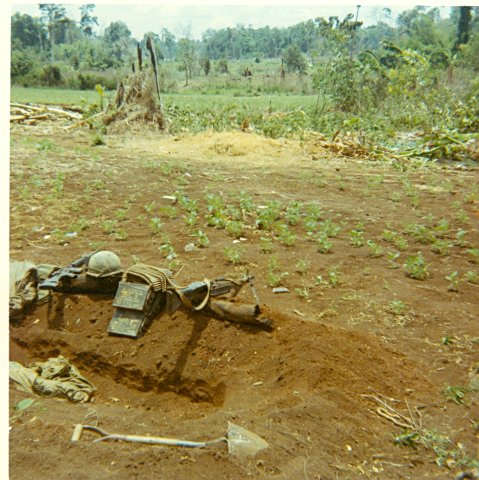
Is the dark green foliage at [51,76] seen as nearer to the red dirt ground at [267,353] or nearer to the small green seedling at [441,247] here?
the red dirt ground at [267,353]

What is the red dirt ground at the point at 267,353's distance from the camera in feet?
7.87

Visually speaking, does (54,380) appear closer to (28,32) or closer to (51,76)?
(28,32)

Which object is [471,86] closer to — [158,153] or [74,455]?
[158,153]

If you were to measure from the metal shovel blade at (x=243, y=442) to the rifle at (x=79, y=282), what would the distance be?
166 centimetres

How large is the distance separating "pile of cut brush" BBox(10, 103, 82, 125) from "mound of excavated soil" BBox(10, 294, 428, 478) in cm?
931

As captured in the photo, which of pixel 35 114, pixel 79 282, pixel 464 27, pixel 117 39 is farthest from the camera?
pixel 117 39

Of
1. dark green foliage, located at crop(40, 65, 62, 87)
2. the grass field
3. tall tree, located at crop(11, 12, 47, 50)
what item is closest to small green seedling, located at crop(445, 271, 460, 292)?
tall tree, located at crop(11, 12, 47, 50)

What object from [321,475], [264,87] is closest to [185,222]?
[321,475]

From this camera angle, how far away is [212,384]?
3.24m

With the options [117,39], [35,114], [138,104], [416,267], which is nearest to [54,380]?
[416,267]

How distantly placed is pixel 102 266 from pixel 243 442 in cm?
182

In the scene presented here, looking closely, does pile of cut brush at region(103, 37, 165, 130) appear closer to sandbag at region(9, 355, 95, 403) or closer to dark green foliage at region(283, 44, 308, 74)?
sandbag at region(9, 355, 95, 403)

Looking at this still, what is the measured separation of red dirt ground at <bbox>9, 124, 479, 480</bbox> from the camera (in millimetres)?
2398

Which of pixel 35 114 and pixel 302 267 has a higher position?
pixel 35 114
